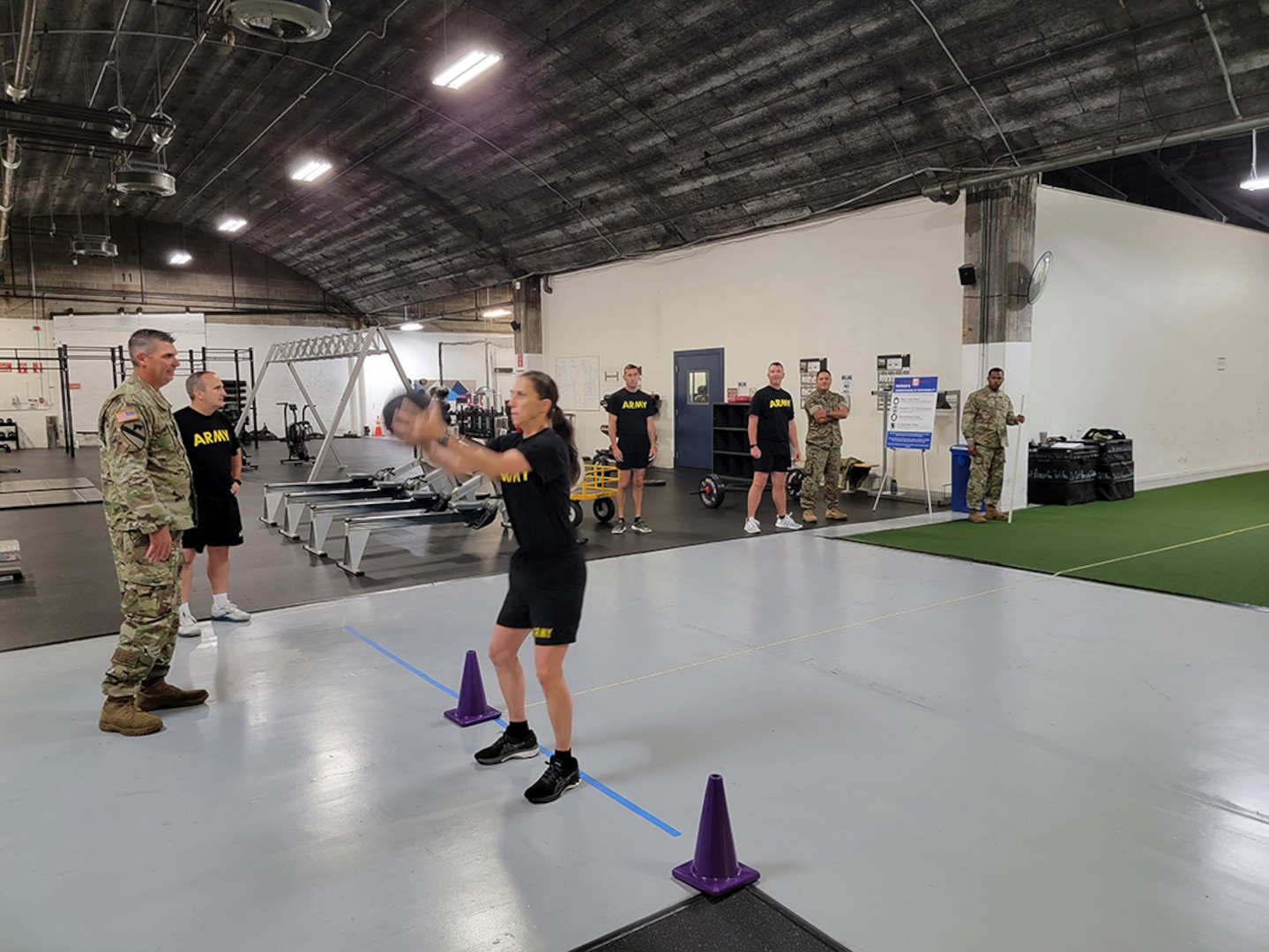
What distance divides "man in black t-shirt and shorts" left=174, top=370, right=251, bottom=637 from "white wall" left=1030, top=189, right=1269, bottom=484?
8.47 m

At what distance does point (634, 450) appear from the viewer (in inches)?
288

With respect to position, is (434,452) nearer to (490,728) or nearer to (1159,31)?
(490,728)

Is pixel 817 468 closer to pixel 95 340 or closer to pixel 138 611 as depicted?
pixel 138 611

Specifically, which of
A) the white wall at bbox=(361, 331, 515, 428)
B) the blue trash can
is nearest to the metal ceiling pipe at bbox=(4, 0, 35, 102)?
the blue trash can

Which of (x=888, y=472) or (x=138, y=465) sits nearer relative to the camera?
(x=138, y=465)

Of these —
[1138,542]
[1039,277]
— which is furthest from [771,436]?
[1039,277]

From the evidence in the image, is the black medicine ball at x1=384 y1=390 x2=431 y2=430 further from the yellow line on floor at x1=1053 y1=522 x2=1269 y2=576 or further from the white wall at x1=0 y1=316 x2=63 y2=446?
the white wall at x1=0 y1=316 x2=63 y2=446

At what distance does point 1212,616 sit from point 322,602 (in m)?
5.71

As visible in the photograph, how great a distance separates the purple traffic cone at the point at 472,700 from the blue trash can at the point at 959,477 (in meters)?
6.74

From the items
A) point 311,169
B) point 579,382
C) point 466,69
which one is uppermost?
point 311,169

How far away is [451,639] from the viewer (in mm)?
4543

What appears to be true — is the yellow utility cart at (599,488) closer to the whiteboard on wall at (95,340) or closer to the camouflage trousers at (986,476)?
the camouflage trousers at (986,476)

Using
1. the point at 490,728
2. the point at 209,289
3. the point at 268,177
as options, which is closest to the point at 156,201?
the point at 209,289

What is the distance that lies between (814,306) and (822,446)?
11.0 ft
